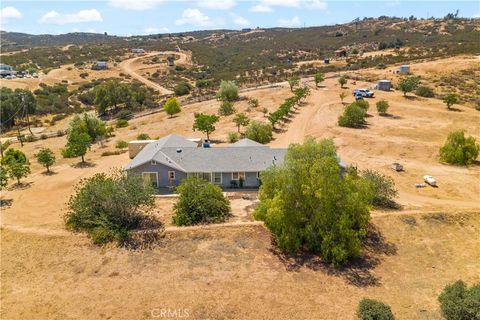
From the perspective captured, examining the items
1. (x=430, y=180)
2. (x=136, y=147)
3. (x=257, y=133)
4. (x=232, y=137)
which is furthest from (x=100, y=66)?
(x=430, y=180)

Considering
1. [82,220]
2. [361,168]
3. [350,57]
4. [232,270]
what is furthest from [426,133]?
[350,57]

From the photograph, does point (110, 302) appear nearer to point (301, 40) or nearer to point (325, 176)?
point (325, 176)

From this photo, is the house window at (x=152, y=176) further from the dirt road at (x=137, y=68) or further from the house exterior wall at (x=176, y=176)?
the dirt road at (x=137, y=68)

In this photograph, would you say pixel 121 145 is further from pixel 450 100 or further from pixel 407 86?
pixel 450 100

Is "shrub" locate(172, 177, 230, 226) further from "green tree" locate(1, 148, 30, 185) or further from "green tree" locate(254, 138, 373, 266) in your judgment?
"green tree" locate(1, 148, 30, 185)

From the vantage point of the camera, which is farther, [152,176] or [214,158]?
[214,158]
